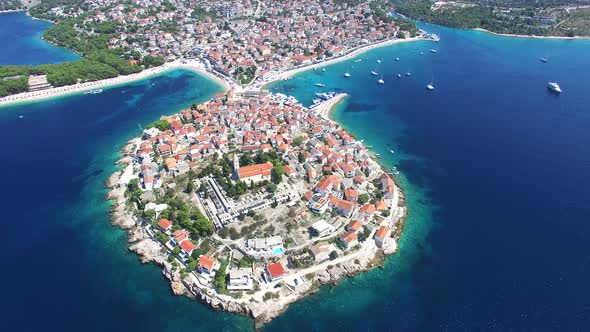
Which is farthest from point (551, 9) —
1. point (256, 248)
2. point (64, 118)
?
point (64, 118)

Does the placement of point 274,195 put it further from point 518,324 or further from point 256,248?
point 518,324

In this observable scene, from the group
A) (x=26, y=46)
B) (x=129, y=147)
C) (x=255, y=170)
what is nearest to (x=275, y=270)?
(x=255, y=170)

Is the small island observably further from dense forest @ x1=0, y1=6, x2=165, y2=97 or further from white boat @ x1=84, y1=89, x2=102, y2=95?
dense forest @ x1=0, y1=6, x2=165, y2=97

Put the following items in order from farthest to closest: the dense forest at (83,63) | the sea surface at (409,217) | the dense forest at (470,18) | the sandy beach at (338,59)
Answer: the dense forest at (470,18), the sandy beach at (338,59), the dense forest at (83,63), the sea surface at (409,217)

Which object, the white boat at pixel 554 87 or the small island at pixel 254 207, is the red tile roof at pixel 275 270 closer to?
the small island at pixel 254 207

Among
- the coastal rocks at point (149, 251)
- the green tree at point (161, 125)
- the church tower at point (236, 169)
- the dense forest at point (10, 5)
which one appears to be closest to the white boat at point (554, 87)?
the church tower at point (236, 169)

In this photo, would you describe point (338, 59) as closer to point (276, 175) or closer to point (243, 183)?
point (276, 175)
